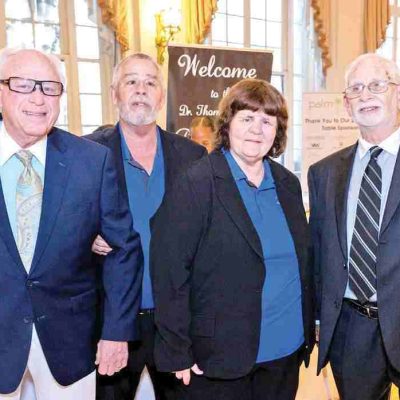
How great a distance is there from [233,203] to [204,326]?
41 centimetres

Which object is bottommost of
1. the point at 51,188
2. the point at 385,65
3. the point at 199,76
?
the point at 51,188

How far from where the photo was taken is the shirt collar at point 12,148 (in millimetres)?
1487

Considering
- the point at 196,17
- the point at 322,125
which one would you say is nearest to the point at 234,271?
the point at 322,125

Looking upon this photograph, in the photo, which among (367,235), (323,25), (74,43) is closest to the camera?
(367,235)

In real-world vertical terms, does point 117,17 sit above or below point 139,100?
above

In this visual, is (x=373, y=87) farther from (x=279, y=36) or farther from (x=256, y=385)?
(x=279, y=36)

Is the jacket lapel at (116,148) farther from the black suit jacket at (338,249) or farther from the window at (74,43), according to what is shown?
the window at (74,43)

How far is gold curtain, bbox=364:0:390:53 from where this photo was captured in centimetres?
677

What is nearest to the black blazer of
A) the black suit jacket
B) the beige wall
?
the black suit jacket

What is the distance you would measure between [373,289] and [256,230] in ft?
1.63

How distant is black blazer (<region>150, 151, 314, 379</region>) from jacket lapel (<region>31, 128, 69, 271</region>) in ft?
1.16

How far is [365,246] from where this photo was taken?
178cm

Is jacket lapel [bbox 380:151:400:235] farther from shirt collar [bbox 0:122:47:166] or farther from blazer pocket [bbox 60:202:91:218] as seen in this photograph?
shirt collar [bbox 0:122:47:166]

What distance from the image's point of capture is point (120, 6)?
473cm
